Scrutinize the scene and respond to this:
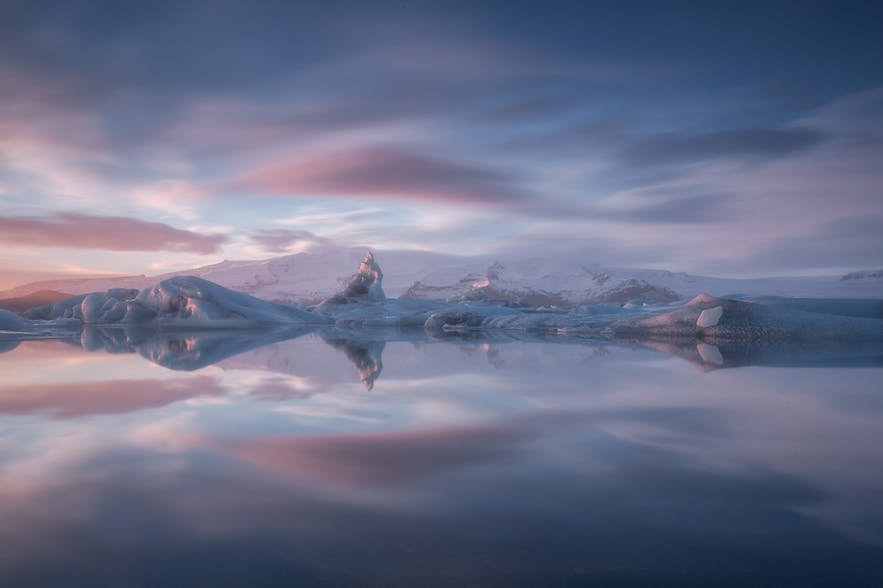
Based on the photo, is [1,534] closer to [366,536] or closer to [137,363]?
[366,536]

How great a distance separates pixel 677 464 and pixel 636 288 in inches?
4032

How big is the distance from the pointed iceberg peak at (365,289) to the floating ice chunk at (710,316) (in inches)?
726

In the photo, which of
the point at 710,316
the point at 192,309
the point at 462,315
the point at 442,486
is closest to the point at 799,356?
the point at 710,316

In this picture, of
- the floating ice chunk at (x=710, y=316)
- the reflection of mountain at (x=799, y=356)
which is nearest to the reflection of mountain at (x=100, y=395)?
the reflection of mountain at (x=799, y=356)

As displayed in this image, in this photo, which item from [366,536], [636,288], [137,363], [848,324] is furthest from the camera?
[636,288]

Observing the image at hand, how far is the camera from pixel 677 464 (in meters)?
2.34

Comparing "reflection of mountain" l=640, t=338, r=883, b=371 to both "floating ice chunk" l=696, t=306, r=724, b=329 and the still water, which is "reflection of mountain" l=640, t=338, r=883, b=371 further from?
the still water

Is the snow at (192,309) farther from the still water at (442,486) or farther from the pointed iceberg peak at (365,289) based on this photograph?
the still water at (442,486)

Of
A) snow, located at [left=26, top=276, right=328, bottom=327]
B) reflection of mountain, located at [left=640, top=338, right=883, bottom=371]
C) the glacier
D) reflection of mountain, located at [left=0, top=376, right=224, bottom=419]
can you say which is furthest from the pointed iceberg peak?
reflection of mountain, located at [left=0, top=376, right=224, bottom=419]

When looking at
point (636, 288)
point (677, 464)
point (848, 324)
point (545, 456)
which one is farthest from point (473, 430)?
point (636, 288)

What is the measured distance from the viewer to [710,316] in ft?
35.1

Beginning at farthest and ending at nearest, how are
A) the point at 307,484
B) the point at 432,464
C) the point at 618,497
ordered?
1. the point at 432,464
2. the point at 307,484
3. the point at 618,497

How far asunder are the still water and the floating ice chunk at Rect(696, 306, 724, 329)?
6649 mm

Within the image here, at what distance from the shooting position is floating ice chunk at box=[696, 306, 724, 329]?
34.8 feet
